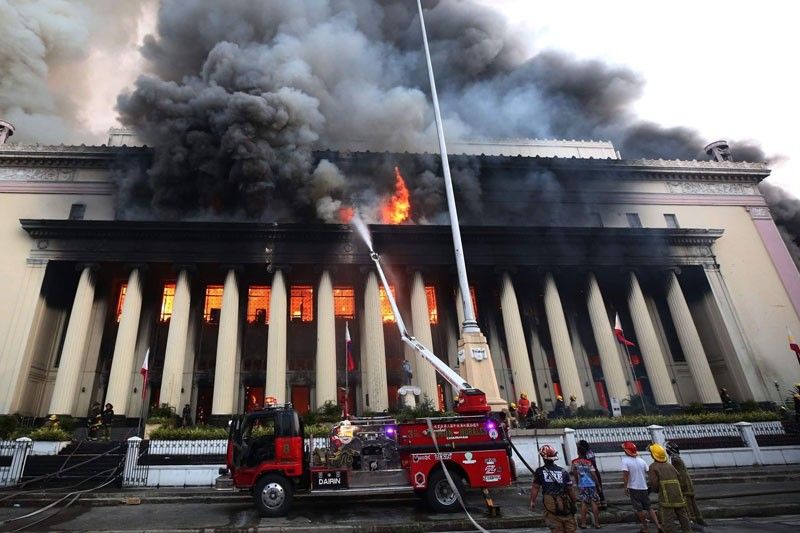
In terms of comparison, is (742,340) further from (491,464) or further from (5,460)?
(5,460)

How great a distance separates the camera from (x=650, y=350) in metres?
25.0

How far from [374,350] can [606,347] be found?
12.7 meters

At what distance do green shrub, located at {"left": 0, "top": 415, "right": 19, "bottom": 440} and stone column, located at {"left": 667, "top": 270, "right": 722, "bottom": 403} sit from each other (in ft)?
108

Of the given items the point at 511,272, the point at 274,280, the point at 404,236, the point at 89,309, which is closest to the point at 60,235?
the point at 89,309

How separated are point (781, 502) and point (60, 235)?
1200 inches

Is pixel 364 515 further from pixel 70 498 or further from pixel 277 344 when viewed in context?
pixel 277 344

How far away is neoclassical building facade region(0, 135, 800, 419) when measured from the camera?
2312 centimetres

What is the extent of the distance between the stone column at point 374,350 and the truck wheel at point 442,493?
12.2 metres

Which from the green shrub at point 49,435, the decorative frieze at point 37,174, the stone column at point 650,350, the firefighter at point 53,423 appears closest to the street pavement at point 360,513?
the green shrub at point 49,435

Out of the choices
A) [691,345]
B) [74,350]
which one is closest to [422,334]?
[691,345]

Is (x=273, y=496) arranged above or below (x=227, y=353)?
below

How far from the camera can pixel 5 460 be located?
1460 centimetres

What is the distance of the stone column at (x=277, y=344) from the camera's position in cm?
2164

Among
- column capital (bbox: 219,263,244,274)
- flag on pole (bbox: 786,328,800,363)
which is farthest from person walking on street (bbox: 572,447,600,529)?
flag on pole (bbox: 786,328,800,363)
